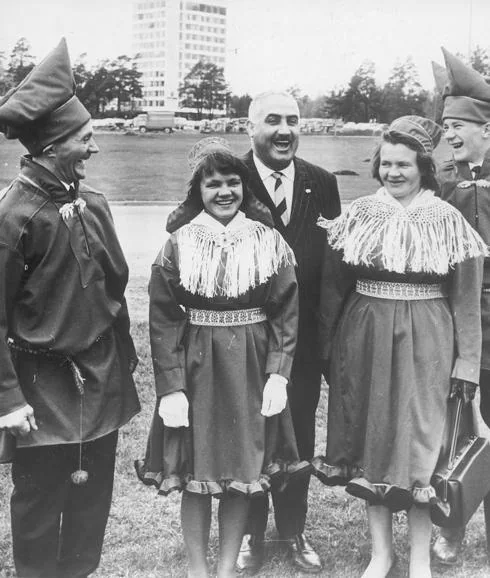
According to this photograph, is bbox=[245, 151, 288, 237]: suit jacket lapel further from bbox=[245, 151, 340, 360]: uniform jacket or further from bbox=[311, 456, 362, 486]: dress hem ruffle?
bbox=[311, 456, 362, 486]: dress hem ruffle

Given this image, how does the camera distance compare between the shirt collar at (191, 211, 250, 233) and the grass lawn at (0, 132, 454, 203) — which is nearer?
the shirt collar at (191, 211, 250, 233)

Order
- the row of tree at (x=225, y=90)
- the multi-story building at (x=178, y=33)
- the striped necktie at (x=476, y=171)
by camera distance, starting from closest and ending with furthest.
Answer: the striped necktie at (x=476, y=171) → the multi-story building at (x=178, y=33) → the row of tree at (x=225, y=90)

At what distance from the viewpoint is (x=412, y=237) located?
283 centimetres

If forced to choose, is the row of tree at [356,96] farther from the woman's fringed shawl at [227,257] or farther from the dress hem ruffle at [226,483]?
the dress hem ruffle at [226,483]

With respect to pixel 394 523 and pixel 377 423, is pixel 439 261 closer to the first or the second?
pixel 377 423

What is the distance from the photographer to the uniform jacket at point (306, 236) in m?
3.16

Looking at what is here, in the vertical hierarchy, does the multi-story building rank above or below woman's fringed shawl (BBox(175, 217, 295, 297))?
above

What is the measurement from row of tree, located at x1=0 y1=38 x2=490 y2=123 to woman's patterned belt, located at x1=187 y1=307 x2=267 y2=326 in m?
4.40

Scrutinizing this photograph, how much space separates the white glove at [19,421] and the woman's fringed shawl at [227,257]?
776mm

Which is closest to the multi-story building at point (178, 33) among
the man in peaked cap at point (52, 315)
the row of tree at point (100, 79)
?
the row of tree at point (100, 79)

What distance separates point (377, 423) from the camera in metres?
2.82

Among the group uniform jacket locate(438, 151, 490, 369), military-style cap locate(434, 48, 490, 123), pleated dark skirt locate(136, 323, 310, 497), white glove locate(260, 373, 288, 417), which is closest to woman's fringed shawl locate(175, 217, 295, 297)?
Result: pleated dark skirt locate(136, 323, 310, 497)

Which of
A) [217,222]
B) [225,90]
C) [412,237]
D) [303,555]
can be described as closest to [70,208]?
[217,222]

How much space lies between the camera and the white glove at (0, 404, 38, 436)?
7.89 ft
